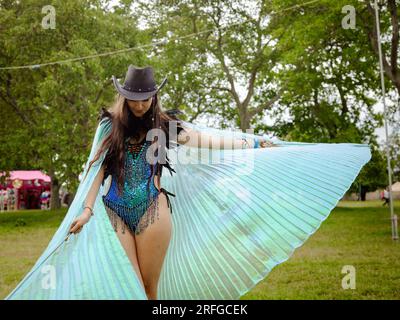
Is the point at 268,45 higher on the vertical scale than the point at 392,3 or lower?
higher

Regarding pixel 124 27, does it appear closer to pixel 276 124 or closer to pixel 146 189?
pixel 276 124

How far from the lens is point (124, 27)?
17.1 metres

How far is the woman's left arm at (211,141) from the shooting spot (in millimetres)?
3125

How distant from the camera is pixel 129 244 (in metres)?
2.79

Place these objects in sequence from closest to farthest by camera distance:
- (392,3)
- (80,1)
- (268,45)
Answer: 1. (392,3)
2. (80,1)
3. (268,45)

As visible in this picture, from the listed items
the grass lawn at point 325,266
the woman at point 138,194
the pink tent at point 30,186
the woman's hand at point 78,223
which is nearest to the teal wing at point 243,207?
the woman at point 138,194

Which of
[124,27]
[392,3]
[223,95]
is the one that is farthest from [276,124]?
[392,3]

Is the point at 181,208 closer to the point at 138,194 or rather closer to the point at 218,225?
the point at 218,225

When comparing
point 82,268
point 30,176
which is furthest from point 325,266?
point 30,176

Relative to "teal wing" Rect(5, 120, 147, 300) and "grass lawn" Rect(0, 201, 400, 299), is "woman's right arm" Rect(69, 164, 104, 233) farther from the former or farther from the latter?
"grass lawn" Rect(0, 201, 400, 299)

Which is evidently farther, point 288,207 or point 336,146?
point 336,146

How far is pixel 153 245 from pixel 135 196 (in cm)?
30

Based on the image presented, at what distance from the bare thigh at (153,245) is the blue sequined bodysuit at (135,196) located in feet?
0.12

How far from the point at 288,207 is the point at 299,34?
35.0 feet
